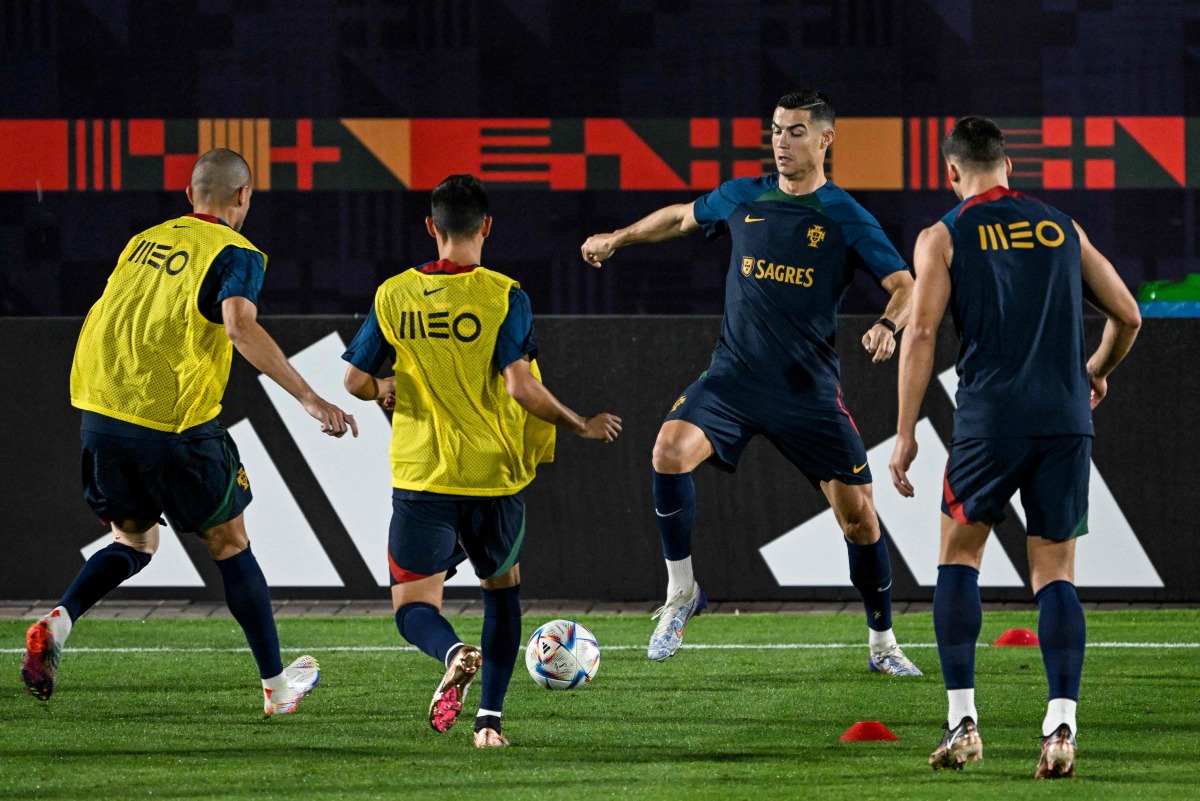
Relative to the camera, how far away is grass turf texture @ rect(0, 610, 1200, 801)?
4.29 m

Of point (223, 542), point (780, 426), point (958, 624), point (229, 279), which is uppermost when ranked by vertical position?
point (229, 279)

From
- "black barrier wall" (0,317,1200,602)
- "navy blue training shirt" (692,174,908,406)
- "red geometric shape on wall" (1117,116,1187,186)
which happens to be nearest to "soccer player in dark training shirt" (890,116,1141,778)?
"navy blue training shirt" (692,174,908,406)

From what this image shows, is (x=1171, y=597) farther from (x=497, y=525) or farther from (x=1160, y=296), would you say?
(x=497, y=525)

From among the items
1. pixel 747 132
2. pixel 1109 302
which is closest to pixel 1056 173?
pixel 747 132

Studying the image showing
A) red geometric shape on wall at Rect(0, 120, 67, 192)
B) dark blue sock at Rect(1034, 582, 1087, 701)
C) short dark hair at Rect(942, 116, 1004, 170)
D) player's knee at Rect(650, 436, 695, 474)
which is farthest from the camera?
red geometric shape on wall at Rect(0, 120, 67, 192)

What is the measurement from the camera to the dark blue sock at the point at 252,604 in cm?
538

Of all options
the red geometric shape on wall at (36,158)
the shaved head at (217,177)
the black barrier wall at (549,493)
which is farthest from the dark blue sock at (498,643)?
the red geometric shape on wall at (36,158)

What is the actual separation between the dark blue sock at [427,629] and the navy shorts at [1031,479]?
1402 millimetres

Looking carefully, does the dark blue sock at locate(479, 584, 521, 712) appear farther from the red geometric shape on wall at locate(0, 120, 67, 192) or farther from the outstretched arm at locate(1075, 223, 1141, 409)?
the red geometric shape on wall at locate(0, 120, 67, 192)

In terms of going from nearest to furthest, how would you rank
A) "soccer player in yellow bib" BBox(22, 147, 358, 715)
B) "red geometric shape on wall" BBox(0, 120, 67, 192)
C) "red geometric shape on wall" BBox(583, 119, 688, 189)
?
"soccer player in yellow bib" BBox(22, 147, 358, 715)
"red geometric shape on wall" BBox(583, 119, 688, 189)
"red geometric shape on wall" BBox(0, 120, 67, 192)

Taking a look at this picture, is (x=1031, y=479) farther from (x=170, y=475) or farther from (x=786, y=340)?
(x=170, y=475)

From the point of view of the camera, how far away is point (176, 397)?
208 inches

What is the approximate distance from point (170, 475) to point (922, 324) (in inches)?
94.3

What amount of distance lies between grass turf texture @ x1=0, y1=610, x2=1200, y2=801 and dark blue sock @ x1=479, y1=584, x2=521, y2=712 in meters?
0.17
